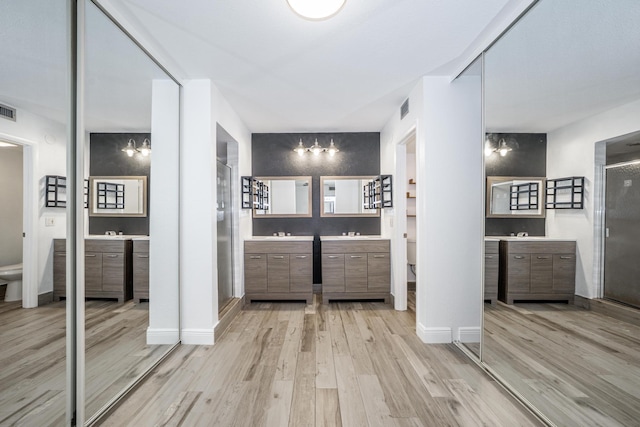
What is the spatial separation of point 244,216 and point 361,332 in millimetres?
2245

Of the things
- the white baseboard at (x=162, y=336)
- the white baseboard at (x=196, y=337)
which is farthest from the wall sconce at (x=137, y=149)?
the white baseboard at (x=196, y=337)

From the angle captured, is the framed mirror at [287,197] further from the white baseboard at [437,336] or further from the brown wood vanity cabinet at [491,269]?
the brown wood vanity cabinet at [491,269]

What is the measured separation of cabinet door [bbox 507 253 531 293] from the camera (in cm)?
199

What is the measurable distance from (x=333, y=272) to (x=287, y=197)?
1.45 meters

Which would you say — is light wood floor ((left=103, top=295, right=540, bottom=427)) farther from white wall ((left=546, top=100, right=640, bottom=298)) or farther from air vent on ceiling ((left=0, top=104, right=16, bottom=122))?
air vent on ceiling ((left=0, top=104, right=16, bottom=122))

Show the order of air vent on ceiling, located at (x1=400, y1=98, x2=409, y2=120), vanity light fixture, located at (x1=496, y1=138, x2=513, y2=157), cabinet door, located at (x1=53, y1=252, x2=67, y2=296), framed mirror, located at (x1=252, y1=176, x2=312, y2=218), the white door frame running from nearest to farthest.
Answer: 1. the white door frame
2. cabinet door, located at (x1=53, y1=252, x2=67, y2=296)
3. vanity light fixture, located at (x1=496, y1=138, x2=513, y2=157)
4. air vent on ceiling, located at (x1=400, y1=98, x2=409, y2=120)
5. framed mirror, located at (x1=252, y1=176, x2=312, y2=218)

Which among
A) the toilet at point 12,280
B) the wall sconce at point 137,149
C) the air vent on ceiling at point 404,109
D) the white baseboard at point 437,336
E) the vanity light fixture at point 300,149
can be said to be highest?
the air vent on ceiling at point 404,109

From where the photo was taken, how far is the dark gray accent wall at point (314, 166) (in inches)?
185

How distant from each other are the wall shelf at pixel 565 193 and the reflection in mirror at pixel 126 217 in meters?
2.79

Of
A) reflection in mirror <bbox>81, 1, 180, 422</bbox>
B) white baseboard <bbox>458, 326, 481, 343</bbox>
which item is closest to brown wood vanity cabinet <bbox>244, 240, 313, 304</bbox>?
reflection in mirror <bbox>81, 1, 180, 422</bbox>

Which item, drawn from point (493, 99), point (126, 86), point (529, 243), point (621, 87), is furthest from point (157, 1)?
point (529, 243)

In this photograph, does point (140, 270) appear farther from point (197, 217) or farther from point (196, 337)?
point (196, 337)

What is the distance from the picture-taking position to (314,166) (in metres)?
4.70

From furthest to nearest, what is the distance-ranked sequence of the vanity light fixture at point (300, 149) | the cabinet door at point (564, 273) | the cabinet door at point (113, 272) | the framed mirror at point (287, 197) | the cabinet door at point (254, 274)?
the framed mirror at point (287, 197) → the vanity light fixture at point (300, 149) → the cabinet door at point (254, 274) → the cabinet door at point (113, 272) → the cabinet door at point (564, 273)
